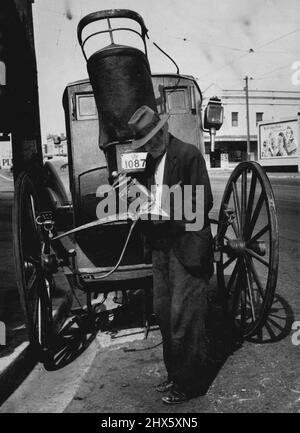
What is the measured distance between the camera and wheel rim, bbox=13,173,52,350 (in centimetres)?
339

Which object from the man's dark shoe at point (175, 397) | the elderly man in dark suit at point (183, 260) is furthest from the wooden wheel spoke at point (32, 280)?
the man's dark shoe at point (175, 397)

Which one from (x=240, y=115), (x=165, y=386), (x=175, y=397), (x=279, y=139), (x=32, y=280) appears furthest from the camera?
(x=240, y=115)

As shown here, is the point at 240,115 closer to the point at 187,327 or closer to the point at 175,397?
the point at 187,327

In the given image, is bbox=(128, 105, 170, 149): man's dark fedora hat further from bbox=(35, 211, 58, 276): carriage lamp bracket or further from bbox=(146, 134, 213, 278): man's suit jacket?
bbox=(35, 211, 58, 276): carriage lamp bracket

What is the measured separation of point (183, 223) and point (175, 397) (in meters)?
1.23

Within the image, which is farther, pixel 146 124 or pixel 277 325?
pixel 277 325

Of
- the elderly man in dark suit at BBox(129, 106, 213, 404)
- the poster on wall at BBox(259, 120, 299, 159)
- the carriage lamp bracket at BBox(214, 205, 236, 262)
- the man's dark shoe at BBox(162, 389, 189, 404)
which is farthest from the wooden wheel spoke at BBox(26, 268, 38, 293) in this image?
the poster on wall at BBox(259, 120, 299, 159)

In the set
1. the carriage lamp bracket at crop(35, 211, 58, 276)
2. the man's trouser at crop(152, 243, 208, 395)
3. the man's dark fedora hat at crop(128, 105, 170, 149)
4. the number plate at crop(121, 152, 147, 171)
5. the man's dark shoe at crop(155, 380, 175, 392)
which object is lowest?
the man's dark shoe at crop(155, 380, 175, 392)

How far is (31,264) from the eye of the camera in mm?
3834

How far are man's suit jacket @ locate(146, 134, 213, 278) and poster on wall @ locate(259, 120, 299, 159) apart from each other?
36.0m

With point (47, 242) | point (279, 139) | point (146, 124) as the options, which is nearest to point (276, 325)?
point (47, 242)

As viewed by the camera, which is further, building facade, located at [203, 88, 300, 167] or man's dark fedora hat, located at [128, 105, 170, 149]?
building facade, located at [203, 88, 300, 167]

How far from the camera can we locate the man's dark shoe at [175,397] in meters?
3.21

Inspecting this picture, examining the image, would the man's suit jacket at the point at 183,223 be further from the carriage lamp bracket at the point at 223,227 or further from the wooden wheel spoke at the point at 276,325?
the wooden wheel spoke at the point at 276,325
